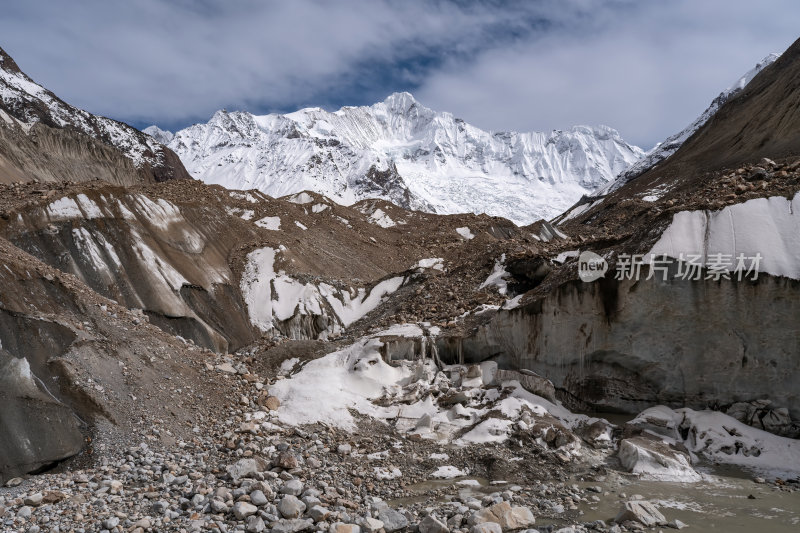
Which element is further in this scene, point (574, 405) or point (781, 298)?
A: point (574, 405)

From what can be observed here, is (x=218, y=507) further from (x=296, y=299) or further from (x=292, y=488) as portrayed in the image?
(x=296, y=299)

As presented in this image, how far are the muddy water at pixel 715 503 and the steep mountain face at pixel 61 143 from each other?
3309cm

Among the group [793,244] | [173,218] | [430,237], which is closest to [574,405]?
[793,244]

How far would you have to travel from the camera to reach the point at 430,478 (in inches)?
353

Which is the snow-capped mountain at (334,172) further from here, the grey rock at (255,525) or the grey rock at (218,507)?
the grey rock at (255,525)

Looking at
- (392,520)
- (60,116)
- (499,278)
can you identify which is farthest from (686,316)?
(60,116)

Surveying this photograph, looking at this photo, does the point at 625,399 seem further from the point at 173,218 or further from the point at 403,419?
the point at 173,218

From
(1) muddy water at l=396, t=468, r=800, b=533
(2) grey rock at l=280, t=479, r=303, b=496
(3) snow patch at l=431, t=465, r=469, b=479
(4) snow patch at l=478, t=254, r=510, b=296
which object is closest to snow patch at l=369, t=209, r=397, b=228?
(4) snow patch at l=478, t=254, r=510, b=296

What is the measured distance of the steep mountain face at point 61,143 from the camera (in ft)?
136

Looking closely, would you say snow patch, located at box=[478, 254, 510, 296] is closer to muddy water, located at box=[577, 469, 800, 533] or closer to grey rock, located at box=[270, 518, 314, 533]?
muddy water, located at box=[577, 469, 800, 533]

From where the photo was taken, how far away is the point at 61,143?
48.1 m

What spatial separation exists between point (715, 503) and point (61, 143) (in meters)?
56.9

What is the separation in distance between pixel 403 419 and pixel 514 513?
430 cm

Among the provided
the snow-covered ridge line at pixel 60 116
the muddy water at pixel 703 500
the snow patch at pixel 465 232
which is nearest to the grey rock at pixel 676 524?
the muddy water at pixel 703 500
